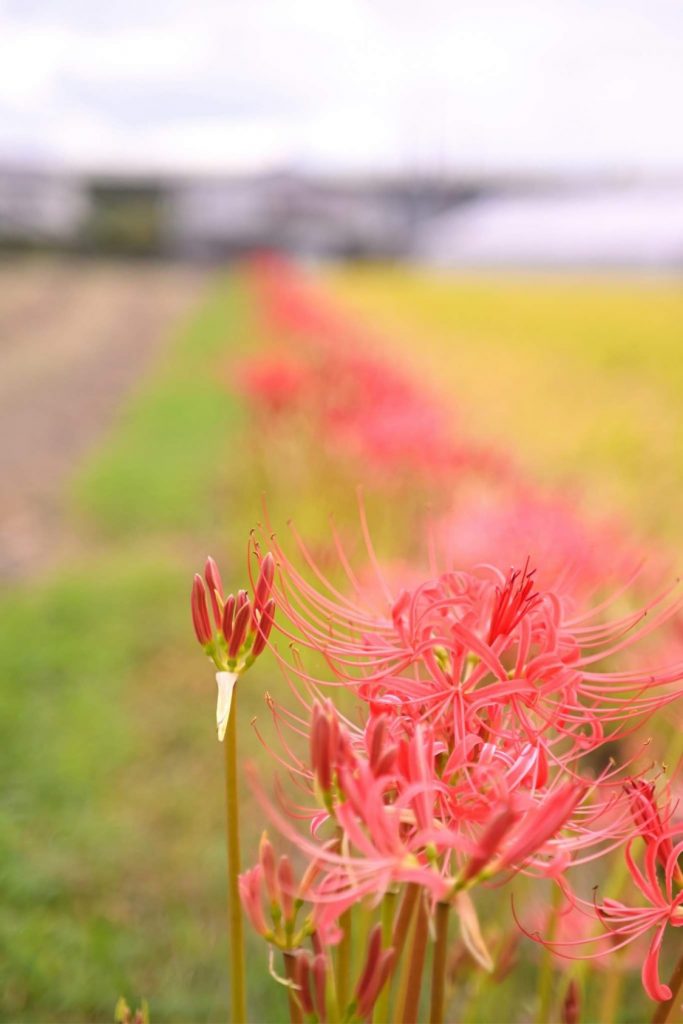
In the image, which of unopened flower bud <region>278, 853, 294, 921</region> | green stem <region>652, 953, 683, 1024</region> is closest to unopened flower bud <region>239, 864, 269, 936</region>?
unopened flower bud <region>278, 853, 294, 921</region>

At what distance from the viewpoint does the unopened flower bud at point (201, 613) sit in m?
0.56

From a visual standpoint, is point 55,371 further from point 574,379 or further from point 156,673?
point 156,673

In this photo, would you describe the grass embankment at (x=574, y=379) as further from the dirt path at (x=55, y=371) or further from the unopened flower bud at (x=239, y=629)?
the unopened flower bud at (x=239, y=629)

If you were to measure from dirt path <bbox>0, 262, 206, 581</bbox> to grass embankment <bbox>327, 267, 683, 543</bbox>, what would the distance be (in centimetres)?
158

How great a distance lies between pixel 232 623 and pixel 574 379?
5.59 m

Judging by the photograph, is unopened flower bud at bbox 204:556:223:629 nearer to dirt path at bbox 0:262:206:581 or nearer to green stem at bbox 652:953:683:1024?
green stem at bbox 652:953:683:1024

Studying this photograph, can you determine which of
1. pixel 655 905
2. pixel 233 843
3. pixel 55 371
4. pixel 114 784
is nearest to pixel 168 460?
pixel 114 784

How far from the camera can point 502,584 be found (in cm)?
56

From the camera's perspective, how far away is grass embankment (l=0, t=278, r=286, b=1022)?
1300 millimetres

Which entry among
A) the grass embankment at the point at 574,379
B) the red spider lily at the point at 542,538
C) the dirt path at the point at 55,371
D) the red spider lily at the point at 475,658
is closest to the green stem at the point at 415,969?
the red spider lily at the point at 475,658

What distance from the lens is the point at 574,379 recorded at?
5891 millimetres

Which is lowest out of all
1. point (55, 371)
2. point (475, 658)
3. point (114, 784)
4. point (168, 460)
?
point (114, 784)

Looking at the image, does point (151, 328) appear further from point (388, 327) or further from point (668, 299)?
point (668, 299)

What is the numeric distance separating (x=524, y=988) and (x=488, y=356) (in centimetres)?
583
